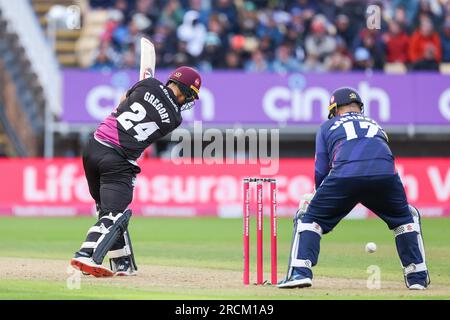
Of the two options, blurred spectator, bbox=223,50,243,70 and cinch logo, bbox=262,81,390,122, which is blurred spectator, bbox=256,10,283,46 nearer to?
blurred spectator, bbox=223,50,243,70

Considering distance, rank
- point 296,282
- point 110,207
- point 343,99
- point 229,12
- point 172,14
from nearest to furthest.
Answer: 1. point 296,282
2. point 343,99
3. point 110,207
4. point 172,14
5. point 229,12

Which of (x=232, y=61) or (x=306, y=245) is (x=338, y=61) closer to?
(x=232, y=61)

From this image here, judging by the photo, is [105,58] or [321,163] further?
[105,58]

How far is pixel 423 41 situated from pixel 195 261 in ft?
47.0

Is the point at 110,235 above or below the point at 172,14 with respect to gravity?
below

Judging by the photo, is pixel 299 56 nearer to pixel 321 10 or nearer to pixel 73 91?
pixel 321 10

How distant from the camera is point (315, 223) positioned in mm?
11000

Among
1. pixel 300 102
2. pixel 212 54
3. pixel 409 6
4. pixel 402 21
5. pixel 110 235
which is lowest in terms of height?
pixel 110 235

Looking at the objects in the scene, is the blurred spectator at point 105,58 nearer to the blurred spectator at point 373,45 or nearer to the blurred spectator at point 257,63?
the blurred spectator at point 257,63

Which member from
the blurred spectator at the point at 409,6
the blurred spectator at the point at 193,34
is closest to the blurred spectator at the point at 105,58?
the blurred spectator at the point at 193,34

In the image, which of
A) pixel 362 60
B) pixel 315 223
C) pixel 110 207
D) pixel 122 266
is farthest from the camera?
pixel 362 60

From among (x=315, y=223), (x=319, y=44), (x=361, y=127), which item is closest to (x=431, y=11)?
(x=319, y=44)

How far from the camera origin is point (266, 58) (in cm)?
2700

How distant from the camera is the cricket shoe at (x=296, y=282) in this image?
10.9 m
